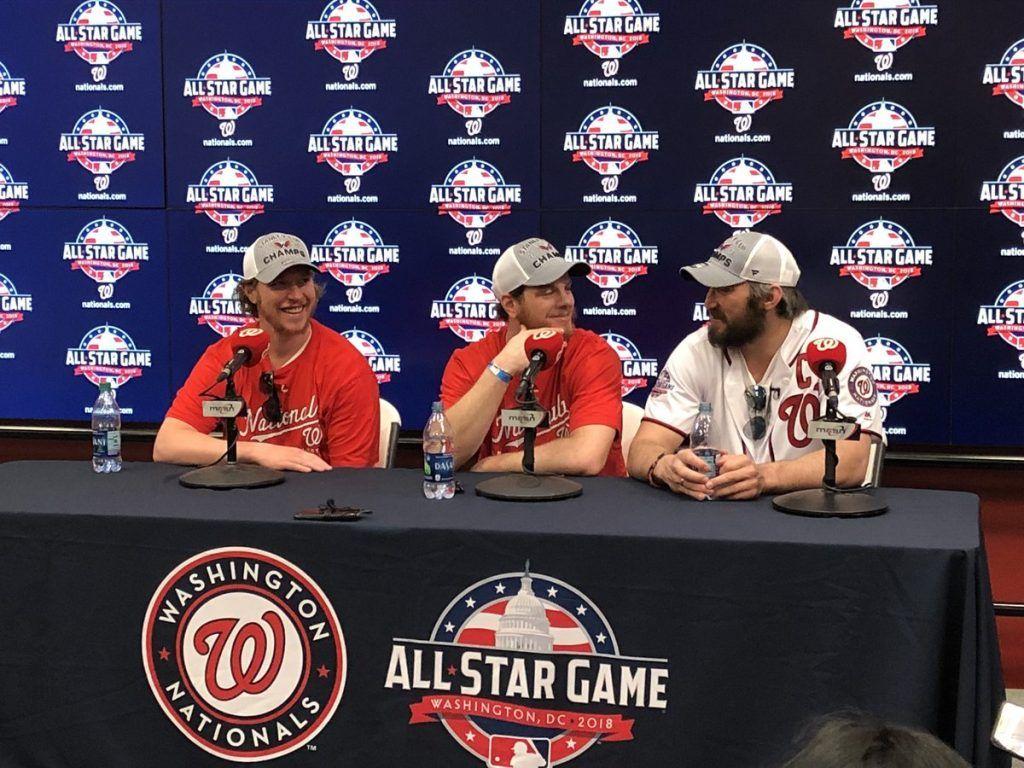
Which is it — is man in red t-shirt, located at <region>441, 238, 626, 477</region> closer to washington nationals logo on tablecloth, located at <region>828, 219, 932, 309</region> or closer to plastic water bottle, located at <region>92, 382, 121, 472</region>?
plastic water bottle, located at <region>92, 382, 121, 472</region>

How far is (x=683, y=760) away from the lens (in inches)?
88.0

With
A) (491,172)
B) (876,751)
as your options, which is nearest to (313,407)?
(491,172)

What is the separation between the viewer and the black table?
85.6 inches

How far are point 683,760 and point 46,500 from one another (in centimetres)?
148

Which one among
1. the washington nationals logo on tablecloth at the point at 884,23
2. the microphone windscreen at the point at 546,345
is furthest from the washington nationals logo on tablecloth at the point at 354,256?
the washington nationals logo on tablecloth at the point at 884,23

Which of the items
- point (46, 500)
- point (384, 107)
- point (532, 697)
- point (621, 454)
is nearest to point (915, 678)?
point (532, 697)

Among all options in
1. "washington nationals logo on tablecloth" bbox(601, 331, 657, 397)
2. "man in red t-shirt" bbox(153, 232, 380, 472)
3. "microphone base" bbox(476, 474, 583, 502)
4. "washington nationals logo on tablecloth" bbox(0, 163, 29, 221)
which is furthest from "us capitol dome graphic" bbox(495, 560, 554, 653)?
"washington nationals logo on tablecloth" bbox(0, 163, 29, 221)

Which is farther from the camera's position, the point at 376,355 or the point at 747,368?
the point at 376,355

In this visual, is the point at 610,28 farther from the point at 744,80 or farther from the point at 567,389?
the point at 567,389

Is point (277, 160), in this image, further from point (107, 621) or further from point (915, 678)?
point (915, 678)

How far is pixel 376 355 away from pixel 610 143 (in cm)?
110

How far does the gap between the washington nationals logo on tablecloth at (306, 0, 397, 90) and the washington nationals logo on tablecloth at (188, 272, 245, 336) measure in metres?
0.80

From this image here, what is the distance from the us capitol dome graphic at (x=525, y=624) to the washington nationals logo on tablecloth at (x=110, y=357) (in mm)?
2416

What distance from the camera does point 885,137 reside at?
3.75 m
